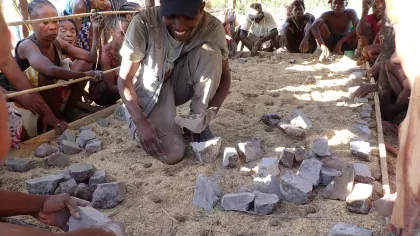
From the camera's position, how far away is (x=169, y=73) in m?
3.27

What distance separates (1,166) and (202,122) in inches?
55.1

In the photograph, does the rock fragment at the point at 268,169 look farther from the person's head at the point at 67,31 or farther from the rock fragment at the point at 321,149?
the person's head at the point at 67,31

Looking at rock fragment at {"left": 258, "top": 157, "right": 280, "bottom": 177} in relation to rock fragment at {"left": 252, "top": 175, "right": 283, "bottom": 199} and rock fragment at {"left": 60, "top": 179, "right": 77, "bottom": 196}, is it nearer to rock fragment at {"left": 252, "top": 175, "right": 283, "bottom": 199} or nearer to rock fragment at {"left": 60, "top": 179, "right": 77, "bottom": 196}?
rock fragment at {"left": 252, "top": 175, "right": 283, "bottom": 199}

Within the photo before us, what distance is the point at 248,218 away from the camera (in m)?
2.28

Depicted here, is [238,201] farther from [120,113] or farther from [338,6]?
[338,6]

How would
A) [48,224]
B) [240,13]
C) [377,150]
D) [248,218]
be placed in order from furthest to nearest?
[240,13] → [377,150] → [248,218] → [48,224]

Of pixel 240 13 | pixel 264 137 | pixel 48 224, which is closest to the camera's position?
pixel 48 224

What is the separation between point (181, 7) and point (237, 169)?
112cm

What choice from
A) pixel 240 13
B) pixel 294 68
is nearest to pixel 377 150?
pixel 294 68

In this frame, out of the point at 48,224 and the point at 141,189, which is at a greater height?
the point at 48,224

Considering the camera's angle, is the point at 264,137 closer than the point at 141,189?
No

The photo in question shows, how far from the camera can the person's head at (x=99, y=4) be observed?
5209mm

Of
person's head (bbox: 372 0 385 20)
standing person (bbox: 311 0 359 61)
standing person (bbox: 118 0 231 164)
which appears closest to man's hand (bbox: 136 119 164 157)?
standing person (bbox: 118 0 231 164)

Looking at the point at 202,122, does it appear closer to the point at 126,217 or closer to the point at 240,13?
the point at 126,217
